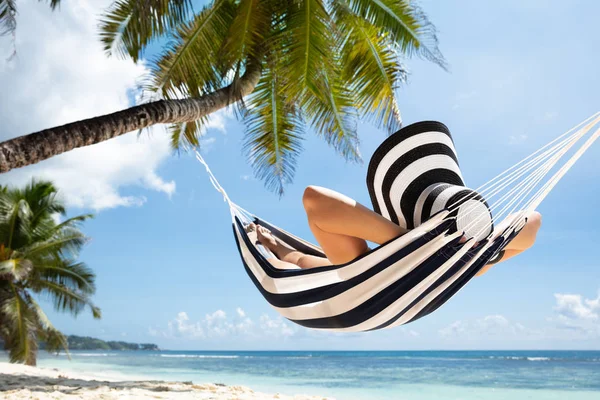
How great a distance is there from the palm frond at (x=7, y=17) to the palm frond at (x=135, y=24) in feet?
2.35

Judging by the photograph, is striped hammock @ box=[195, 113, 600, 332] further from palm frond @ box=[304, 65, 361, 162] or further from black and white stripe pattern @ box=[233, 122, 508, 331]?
palm frond @ box=[304, 65, 361, 162]

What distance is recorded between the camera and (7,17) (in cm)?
340

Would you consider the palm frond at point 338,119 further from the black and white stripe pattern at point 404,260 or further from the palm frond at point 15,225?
the palm frond at point 15,225

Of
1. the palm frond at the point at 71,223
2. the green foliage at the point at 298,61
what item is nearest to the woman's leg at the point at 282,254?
the green foliage at the point at 298,61

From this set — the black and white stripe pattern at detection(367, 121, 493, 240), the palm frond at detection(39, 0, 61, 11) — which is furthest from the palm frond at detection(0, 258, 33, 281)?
the black and white stripe pattern at detection(367, 121, 493, 240)

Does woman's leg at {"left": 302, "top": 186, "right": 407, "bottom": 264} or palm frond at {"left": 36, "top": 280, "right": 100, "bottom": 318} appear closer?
woman's leg at {"left": 302, "top": 186, "right": 407, "bottom": 264}

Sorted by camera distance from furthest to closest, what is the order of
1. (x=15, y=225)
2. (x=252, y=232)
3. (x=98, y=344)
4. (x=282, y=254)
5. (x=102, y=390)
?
1. (x=98, y=344)
2. (x=15, y=225)
3. (x=102, y=390)
4. (x=252, y=232)
5. (x=282, y=254)

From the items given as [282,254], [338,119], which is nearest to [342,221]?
[282,254]

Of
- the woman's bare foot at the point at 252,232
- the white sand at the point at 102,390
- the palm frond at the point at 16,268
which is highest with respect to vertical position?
the palm frond at the point at 16,268

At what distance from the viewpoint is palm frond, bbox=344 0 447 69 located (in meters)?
4.08

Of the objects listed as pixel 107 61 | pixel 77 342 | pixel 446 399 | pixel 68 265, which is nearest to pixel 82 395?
pixel 107 61

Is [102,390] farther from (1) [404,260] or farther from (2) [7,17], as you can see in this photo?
(1) [404,260]

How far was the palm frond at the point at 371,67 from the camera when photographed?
169 inches

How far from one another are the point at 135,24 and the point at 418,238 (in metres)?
2.99
